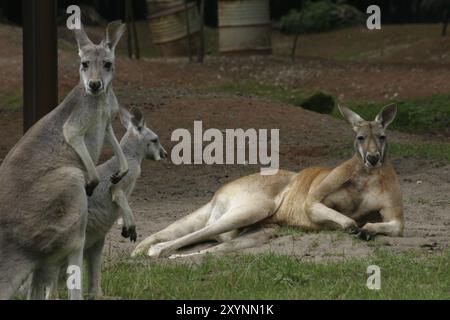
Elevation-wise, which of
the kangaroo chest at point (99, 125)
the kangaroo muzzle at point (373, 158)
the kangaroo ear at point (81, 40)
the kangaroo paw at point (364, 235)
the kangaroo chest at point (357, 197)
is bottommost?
the kangaroo paw at point (364, 235)

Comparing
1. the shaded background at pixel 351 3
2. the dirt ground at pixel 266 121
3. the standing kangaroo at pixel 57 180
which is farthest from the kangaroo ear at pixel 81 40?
the shaded background at pixel 351 3

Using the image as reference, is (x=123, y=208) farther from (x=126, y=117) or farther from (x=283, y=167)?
(x=283, y=167)

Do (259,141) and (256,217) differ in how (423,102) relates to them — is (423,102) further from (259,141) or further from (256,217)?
(256,217)

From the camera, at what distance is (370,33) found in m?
26.3

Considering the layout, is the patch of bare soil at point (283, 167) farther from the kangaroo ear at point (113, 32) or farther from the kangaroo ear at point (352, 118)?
the kangaroo ear at point (113, 32)

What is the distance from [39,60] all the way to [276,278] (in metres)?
3.95

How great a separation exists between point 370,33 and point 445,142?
11868mm

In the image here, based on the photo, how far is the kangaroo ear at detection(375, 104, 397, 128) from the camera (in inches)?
368

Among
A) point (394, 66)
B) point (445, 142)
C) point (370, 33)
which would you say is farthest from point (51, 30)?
point (370, 33)

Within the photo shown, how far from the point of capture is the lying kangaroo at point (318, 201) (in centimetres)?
901

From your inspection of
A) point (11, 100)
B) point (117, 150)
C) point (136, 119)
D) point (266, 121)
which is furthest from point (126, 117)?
point (11, 100)

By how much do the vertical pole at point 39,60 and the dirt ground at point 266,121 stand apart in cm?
127

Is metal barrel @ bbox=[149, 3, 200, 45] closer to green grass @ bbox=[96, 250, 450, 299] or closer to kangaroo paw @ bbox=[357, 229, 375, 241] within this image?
kangaroo paw @ bbox=[357, 229, 375, 241]

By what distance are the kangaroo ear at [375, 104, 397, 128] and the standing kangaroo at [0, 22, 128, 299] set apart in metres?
3.27
